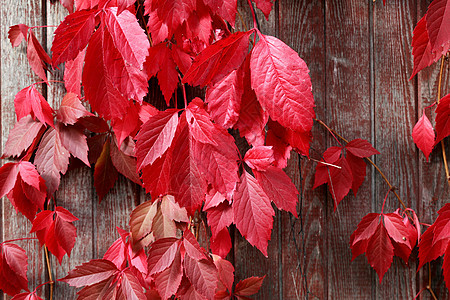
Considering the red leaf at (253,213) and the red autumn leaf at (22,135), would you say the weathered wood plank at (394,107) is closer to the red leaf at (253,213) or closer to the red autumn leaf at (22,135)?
the red leaf at (253,213)

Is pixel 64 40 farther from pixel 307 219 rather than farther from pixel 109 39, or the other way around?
pixel 307 219

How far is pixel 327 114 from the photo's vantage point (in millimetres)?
1015

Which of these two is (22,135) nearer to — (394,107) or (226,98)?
(226,98)

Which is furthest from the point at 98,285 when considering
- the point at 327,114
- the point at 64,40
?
the point at 327,114

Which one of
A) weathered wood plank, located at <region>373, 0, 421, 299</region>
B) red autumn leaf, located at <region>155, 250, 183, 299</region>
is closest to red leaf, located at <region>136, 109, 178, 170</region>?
red autumn leaf, located at <region>155, 250, 183, 299</region>

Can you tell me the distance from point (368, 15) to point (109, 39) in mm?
821

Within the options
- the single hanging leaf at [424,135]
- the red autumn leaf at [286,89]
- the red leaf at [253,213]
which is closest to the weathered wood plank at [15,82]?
the red leaf at [253,213]

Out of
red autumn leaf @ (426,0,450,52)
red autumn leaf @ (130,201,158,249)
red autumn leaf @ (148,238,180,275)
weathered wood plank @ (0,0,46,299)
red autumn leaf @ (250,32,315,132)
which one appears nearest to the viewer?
red autumn leaf @ (250,32,315,132)

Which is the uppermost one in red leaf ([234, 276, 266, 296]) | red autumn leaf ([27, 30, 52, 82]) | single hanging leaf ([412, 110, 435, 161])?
red autumn leaf ([27, 30, 52, 82])

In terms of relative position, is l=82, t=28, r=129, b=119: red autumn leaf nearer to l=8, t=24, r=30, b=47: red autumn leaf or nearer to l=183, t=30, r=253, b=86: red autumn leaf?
l=183, t=30, r=253, b=86: red autumn leaf

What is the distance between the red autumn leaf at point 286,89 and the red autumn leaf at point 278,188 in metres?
0.18

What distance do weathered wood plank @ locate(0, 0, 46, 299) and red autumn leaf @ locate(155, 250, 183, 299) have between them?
442 millimetres

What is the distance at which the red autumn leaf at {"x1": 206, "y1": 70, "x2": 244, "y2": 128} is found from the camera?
1.70ft

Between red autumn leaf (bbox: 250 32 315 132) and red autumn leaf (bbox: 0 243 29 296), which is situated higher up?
red autumn leaf (bbox: 250 32 315 132)
